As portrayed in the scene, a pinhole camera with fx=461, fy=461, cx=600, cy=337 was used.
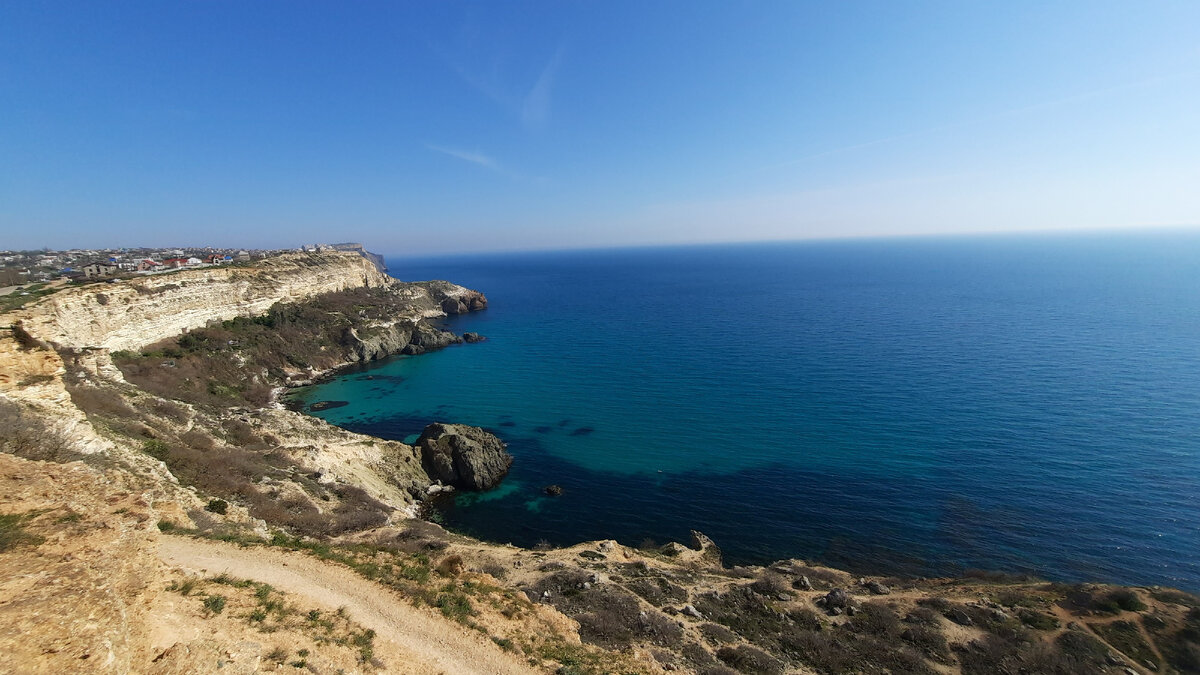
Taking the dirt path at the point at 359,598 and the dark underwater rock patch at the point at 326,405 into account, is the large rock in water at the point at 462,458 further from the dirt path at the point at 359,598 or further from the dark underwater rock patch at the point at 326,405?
the dark underwater rock patch at the point at 326,405

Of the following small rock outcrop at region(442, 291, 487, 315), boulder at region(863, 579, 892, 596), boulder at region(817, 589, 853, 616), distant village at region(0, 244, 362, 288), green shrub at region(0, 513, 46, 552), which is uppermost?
distant village at region(0, 244, 362, 288)

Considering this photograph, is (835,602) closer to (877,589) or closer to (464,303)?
(877,589)

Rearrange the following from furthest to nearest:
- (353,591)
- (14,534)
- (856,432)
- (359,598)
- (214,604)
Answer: (856,432)
(353,591)
(359,598)
(14,534)
(214,604)

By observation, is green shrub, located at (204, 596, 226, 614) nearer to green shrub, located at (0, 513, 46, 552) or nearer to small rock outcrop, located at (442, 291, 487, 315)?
green shrub, located at (0, 513, 46, 552)

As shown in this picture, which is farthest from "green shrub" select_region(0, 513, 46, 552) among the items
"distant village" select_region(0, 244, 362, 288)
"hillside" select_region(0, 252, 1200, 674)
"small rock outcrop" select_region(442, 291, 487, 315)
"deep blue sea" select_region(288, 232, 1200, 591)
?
"small rock outcrop" select_region(442, 291, 487, 315)

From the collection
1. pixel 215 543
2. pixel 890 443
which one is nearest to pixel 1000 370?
pixel 890 443

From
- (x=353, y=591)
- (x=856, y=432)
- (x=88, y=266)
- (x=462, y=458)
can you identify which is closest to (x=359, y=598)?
(x=353, y=591)
